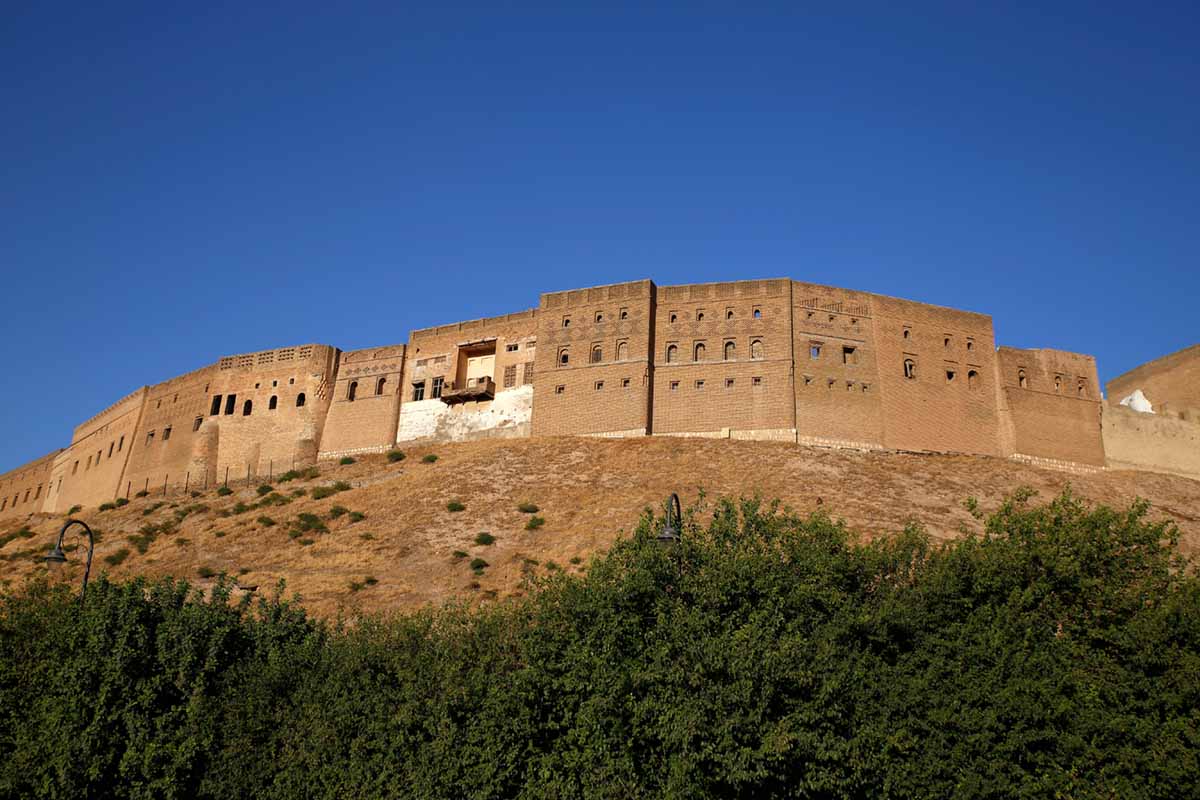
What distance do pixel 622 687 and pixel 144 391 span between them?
46.2 m

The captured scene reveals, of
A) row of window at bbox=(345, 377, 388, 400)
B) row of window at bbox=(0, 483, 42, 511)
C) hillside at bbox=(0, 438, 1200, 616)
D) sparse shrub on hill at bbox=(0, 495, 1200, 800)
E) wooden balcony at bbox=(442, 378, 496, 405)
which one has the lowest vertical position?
sparse shrub on hill at bbox=(0, 495, 1200, 800)

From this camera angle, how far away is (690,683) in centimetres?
1584

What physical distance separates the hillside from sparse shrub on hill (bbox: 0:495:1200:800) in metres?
8.83

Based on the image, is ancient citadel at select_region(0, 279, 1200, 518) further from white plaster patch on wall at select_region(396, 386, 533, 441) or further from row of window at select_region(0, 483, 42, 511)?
row of window at select_region(0, 483, 42, 511)

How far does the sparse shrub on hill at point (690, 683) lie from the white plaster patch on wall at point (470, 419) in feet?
78.6

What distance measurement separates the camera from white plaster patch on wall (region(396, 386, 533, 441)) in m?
44.0

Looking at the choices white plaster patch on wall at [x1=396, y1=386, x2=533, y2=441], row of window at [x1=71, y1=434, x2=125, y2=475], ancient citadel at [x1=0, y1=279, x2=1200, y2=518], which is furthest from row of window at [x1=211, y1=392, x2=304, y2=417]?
row of window at [x1=71, y1=434, x2=125, y2=475]

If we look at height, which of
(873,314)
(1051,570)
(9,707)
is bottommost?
(9,707)

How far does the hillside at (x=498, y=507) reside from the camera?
101 ft

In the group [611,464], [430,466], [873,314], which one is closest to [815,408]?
[873,314]

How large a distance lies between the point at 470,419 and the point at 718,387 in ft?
36.6

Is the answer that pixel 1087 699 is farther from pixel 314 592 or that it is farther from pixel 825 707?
pixel 314 592

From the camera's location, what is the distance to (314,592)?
28938 millimetres

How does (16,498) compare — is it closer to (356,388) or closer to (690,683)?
(356,388)
